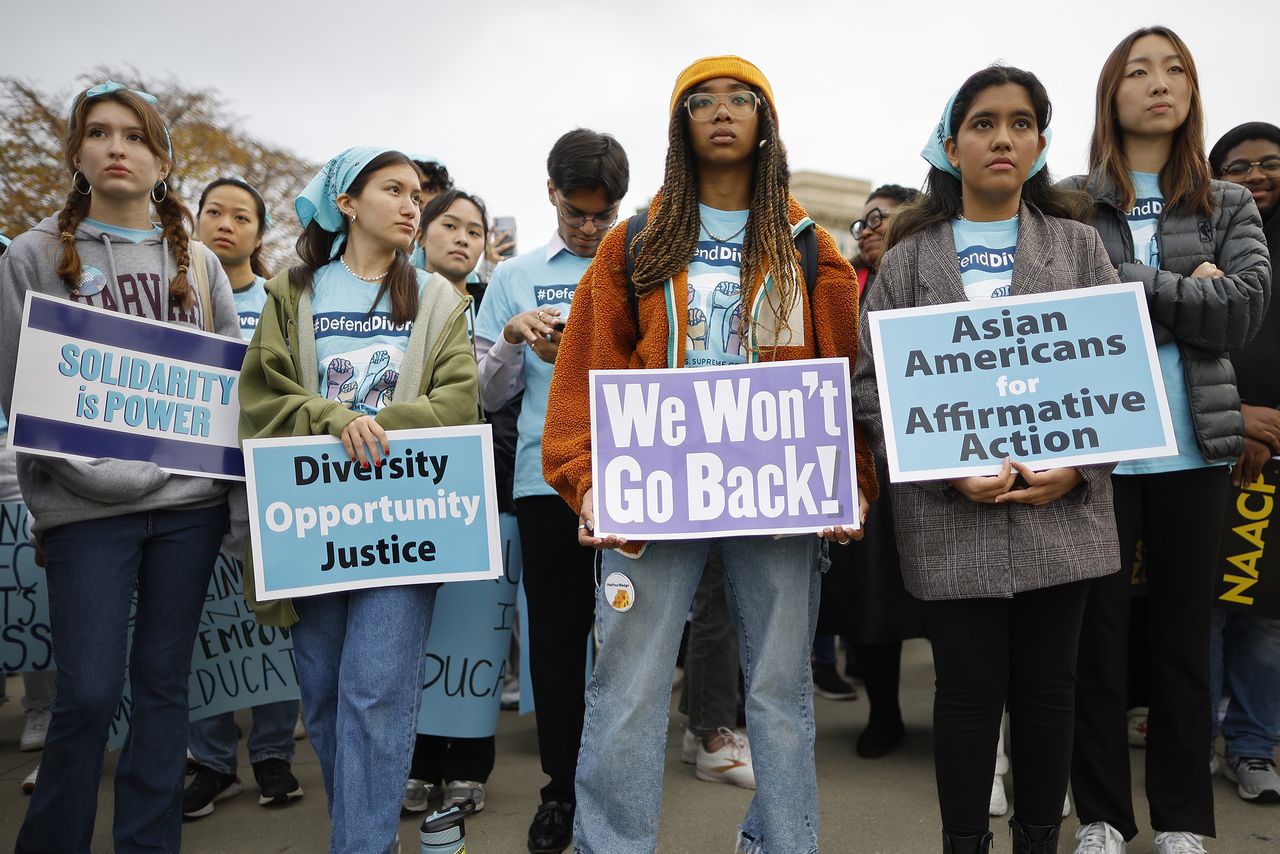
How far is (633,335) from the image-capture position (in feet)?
8.81

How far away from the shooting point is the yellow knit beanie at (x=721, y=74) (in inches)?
100

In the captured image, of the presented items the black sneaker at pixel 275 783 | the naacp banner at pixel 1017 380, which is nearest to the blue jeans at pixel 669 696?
the naacp banner at pixel 1017 380

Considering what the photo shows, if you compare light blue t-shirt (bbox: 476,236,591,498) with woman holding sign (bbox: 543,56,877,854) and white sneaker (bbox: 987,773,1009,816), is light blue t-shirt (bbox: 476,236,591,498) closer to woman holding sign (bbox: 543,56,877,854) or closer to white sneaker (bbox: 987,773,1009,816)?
woman holding sign (bbox: 543,56,877,854)

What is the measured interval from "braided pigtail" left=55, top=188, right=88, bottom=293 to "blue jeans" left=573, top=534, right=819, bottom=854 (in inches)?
70.2

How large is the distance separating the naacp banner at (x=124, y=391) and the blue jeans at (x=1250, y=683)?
3397 millimetres

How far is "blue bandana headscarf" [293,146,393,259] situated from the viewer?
306cm

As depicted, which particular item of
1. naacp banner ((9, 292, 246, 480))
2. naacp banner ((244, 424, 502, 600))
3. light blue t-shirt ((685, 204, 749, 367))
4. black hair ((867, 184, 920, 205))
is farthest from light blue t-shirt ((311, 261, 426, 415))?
black hair ((867, 184, 920, 205))

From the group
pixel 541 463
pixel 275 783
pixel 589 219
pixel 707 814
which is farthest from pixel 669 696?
pixel 275 783

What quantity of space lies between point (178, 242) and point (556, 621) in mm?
1687

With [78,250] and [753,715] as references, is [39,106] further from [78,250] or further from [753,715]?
[753,715]

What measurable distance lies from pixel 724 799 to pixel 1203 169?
2601 mm

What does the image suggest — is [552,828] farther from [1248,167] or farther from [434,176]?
[1248,167]

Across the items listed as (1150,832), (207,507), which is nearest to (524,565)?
(207,507)

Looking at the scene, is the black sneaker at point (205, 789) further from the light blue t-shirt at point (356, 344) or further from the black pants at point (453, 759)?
the light blue t-shirt at point (356, 344)
